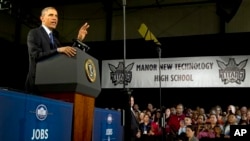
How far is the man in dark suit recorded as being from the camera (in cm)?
204

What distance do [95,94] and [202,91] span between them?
227 inches

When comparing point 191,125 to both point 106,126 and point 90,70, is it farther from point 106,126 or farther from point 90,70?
point 90,70

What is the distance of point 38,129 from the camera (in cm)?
171

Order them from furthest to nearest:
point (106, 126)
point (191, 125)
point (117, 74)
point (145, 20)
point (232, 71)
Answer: point (145, 20)
point (117, 74)
point (232, 71)
point (191, 125)
point (106, 126)

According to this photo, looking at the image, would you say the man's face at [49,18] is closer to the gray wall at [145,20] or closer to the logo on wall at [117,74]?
the logo on wall at [117,74]

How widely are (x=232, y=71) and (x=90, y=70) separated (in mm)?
5339

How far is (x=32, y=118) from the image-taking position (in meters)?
1.66

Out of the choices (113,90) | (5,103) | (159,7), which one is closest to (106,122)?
(5,103)

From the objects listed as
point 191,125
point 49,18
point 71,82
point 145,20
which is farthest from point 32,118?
point 145,20

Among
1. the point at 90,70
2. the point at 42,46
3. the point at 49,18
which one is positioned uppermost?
the point at 49,18

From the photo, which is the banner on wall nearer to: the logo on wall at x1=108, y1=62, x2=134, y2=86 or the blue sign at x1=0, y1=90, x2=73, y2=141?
the logo on wall at x1=108, y1=62, x2=134, y2=86

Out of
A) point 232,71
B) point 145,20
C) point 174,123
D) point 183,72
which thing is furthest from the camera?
point 145,20

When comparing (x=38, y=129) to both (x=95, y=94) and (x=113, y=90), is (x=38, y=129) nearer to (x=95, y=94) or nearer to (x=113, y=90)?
(x=95, y=94)

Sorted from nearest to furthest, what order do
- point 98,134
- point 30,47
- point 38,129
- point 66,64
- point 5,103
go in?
point 5,103
point 38,129
point 66,64
point 30,47
point 98,134
